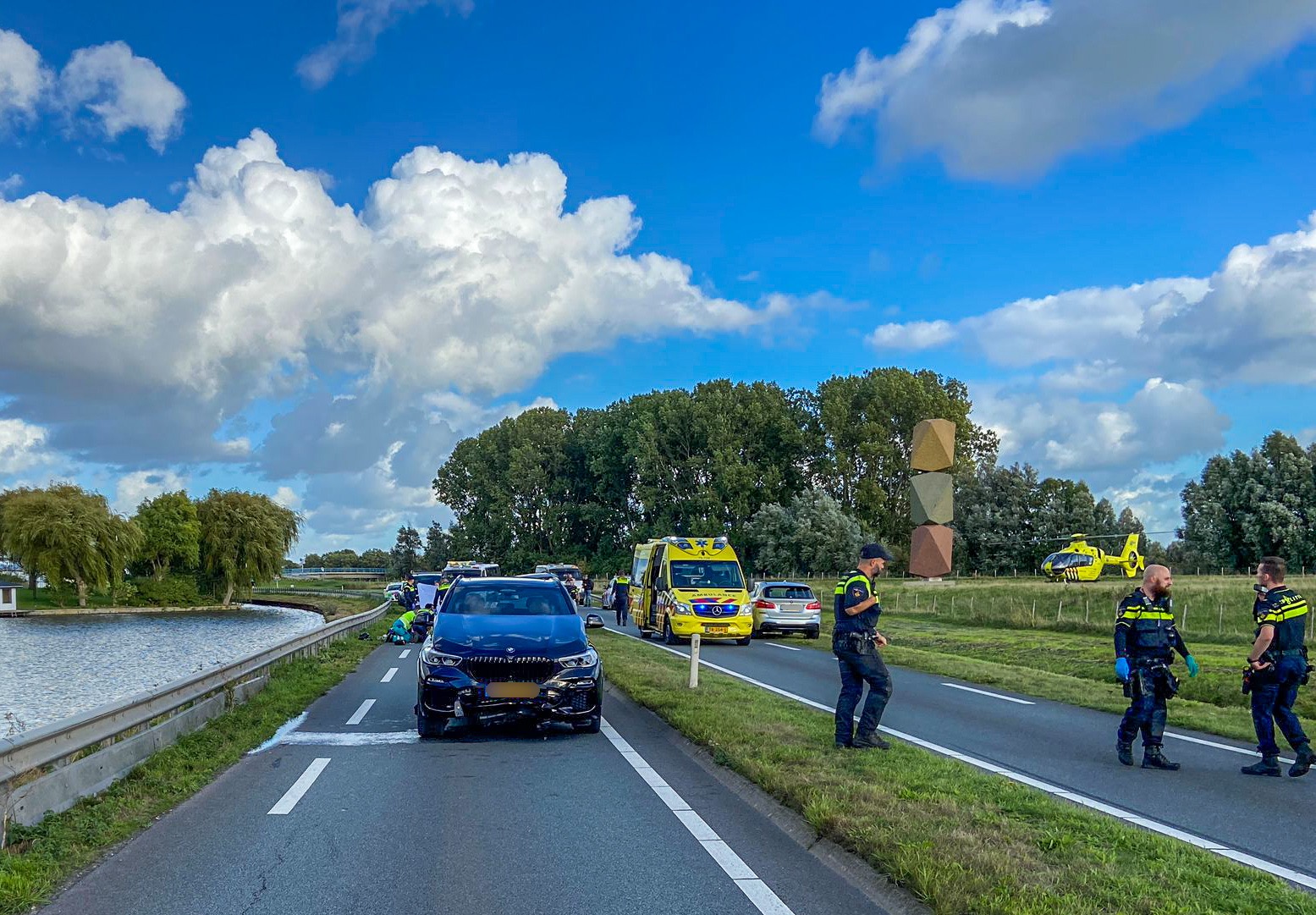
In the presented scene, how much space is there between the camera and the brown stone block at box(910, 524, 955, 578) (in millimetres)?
66250

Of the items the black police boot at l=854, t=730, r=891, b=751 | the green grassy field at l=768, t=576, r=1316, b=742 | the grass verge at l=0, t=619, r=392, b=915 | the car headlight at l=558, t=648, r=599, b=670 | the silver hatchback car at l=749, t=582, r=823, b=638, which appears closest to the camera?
the grass verge at l=0, t=619, r=392, b=915

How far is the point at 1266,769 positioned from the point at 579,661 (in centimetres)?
660

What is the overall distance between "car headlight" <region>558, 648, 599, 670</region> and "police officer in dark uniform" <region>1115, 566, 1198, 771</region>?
5.25m

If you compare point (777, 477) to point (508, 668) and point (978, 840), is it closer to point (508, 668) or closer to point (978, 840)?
point (508, 668)

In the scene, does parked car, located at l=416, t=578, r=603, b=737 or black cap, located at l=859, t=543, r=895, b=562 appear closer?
black cap, located at l=859, t=543, r=895, b=562

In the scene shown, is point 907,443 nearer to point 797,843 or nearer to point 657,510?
point 657,510

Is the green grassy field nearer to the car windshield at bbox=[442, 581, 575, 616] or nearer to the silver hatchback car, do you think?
the silver hatchback car

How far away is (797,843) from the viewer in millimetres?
6824

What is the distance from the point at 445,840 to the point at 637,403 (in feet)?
256

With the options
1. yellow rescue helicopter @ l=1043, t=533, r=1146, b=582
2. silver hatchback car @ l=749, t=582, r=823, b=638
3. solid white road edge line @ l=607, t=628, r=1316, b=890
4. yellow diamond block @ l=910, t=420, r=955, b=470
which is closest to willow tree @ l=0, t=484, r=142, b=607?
yellow diamond block @ l=910, t=420, r=955, b=470

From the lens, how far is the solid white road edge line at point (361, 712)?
42.4ft

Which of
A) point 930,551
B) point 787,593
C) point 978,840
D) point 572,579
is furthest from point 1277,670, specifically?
point 930,551

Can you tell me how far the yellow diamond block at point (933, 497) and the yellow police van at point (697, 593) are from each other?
135ft

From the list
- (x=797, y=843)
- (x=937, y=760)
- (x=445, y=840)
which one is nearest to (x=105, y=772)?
(x=445, y=840)
